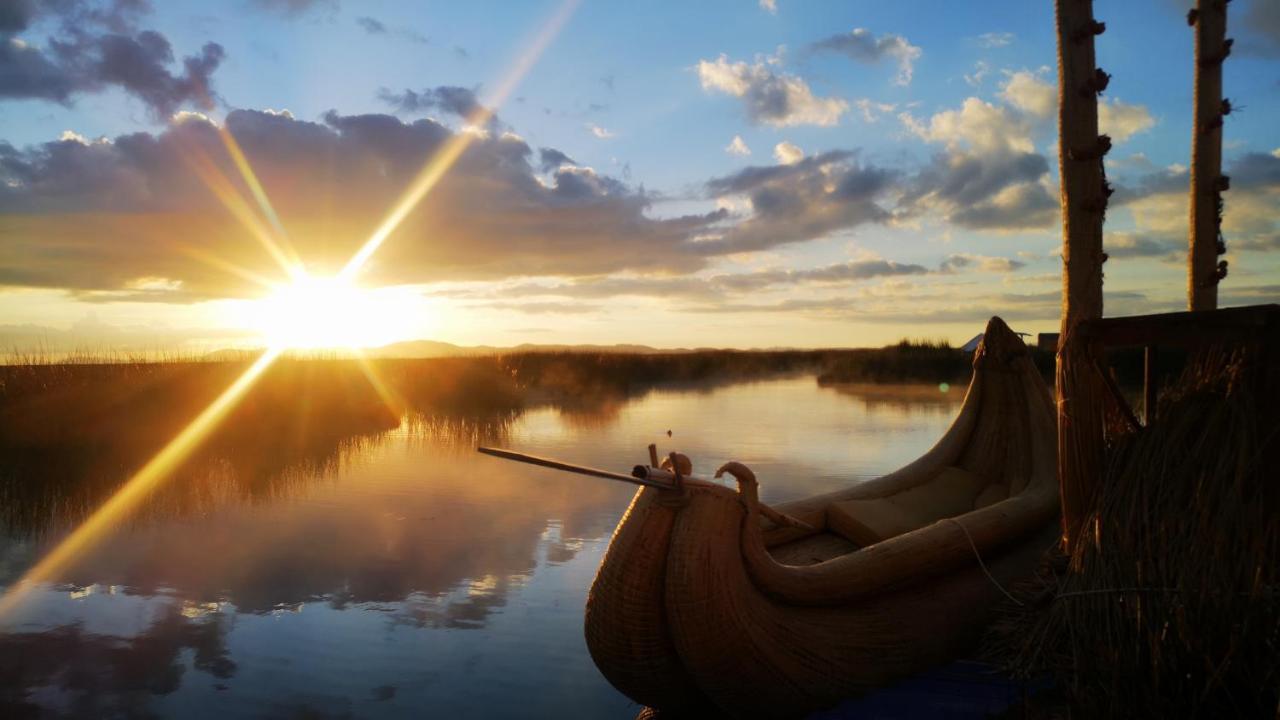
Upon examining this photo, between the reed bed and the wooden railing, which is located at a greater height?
the wooden railing

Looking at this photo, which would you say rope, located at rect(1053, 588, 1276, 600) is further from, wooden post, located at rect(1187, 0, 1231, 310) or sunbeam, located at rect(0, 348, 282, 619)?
sunbeam, located at rect(0, 348, 282, 619)

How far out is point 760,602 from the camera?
383cm

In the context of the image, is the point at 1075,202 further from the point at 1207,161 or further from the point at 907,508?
the point at 1207,161

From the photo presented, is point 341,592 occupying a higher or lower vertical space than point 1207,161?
lower

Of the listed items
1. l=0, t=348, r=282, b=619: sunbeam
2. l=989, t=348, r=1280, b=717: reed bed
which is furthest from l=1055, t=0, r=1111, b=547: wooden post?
l=0, t=348, r=282, b=619: sunbeam

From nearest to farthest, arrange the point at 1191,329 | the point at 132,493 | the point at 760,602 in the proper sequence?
the point at 760,602, the point at 1191,329, the point at 132,493

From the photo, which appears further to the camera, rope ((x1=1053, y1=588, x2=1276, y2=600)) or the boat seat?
the boat seat

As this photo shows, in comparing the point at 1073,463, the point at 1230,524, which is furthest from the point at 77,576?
the point at 1230,524

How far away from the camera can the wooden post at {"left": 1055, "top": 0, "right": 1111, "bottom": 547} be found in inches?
185

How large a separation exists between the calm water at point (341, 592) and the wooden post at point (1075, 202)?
9.19 feet

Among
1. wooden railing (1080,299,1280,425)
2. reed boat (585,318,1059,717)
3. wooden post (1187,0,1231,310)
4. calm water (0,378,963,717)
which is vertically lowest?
calm water (0,378,963,717)

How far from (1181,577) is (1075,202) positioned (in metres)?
2.44

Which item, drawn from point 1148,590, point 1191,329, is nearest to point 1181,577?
point 1148,590

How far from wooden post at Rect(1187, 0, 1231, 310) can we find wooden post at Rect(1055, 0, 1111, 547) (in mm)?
3321
